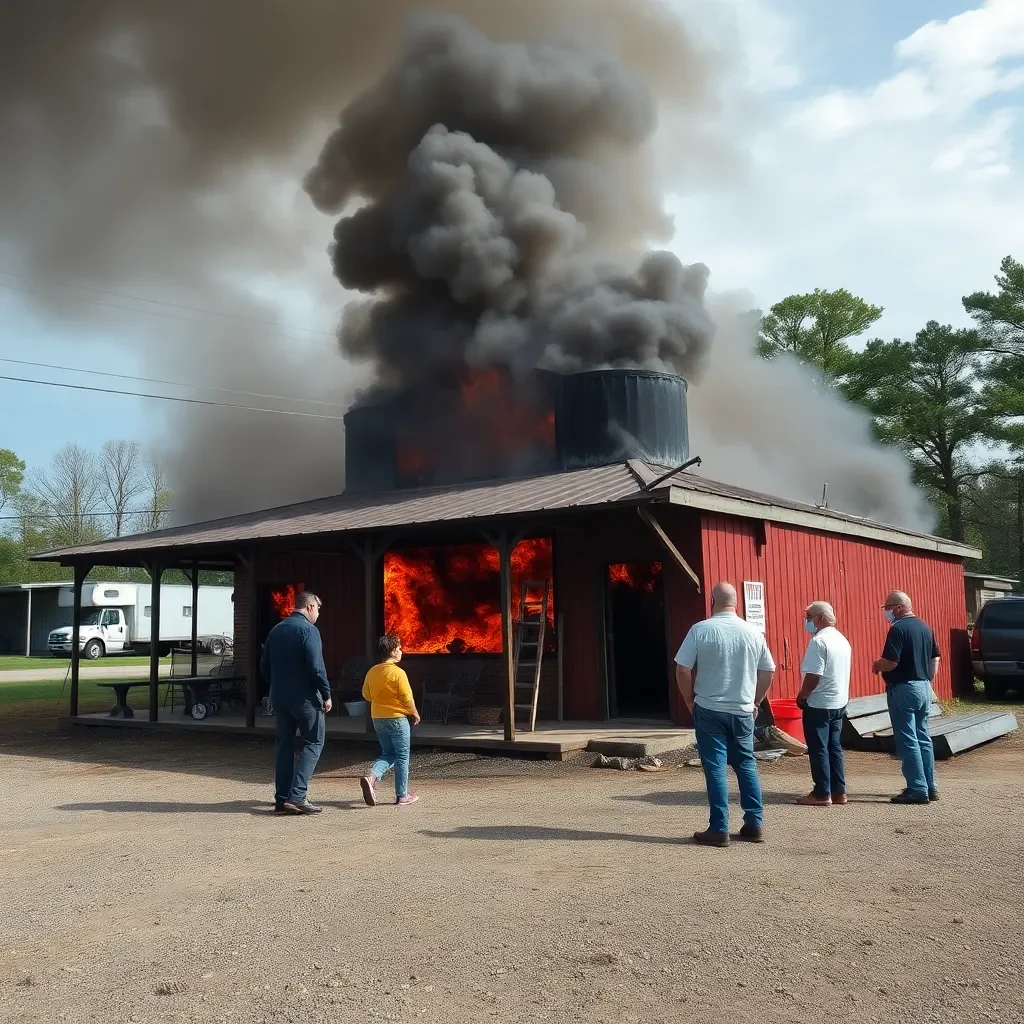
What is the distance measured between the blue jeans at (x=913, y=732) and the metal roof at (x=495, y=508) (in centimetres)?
306

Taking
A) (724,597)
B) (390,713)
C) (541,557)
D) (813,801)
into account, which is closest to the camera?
(724,597)

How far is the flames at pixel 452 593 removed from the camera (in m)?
12.8

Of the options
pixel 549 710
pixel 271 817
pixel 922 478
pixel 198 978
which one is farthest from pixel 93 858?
pixel 922 478

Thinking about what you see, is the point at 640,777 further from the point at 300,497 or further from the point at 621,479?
the point at 300,497

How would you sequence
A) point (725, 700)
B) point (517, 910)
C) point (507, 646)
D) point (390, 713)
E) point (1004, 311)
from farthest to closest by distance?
1. point (1004, 311)
2. point (507, 646)
3. point (390, 713)
4. point (725, 700)
5. point (517, 910)

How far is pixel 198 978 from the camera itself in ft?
13.2

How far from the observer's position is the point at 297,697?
764 cm

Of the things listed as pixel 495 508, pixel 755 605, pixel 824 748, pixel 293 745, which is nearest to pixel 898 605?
pixel 824 748

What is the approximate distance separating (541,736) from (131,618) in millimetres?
30718

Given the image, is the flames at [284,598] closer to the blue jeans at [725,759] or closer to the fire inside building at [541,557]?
the fire inside building at [541,557]

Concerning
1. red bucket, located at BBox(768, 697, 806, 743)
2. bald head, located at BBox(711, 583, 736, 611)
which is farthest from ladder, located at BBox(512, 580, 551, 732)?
bald head, located at BBox(711, 583, 736, 611)

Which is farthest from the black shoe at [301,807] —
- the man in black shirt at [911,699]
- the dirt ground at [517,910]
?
the man in black shirt at [911,699]

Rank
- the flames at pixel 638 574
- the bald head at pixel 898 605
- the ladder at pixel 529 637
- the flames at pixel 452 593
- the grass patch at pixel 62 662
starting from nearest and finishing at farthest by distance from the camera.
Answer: the bald head at pixel 898 605 < the ladder at pixel 529 637 < the flames at pixel 638 574 < the flames at pixel 452 593 < the grass patch at pixel 62 662

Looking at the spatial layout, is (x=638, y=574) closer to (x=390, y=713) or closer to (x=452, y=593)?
(x=452, y=593)
